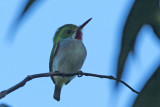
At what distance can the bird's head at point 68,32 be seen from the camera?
4.42m

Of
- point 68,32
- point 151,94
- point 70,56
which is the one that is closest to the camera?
point 151,94

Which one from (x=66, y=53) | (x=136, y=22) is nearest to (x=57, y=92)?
(x=66, y=53)

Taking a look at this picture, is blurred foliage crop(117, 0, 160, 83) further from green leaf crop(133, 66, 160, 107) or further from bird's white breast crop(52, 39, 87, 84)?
bird's white breast crop(52, 39, 87, 84)

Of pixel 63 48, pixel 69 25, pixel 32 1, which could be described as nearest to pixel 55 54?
pixel 63 48

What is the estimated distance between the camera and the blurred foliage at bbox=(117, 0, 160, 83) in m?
0.69

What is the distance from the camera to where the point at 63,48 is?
4.21 meters

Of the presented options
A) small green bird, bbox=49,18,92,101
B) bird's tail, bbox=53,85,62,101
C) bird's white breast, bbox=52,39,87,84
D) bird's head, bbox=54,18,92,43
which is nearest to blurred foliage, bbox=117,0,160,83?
small green bird, bbox=49,18,92,101

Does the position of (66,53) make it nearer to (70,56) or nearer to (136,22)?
(70,56)

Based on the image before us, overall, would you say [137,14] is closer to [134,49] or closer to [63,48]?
[134,49]

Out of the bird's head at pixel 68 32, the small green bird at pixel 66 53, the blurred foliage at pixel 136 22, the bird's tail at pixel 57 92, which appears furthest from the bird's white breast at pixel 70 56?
the blurred foliage at pixel 136 22

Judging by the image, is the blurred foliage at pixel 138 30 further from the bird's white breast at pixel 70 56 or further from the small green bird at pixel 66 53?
the bird's white breast at pixel 70 56

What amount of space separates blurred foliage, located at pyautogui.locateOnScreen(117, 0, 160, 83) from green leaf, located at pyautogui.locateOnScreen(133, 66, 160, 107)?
0.24 ft

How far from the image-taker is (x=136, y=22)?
0.73m

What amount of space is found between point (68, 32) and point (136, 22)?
381 cm
